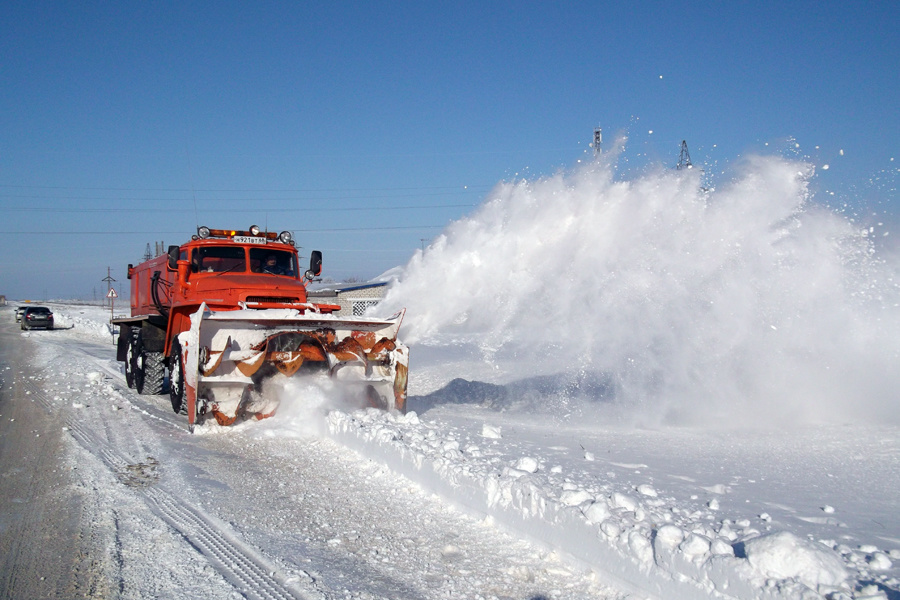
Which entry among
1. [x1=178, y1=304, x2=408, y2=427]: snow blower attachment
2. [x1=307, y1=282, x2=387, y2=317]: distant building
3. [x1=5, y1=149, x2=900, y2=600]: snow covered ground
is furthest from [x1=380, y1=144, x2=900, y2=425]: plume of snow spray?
[x1=307, y1=282, x2=387, y2=317]: distant building

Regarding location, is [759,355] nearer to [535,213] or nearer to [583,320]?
[583,320]

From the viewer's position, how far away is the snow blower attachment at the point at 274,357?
25.6ft

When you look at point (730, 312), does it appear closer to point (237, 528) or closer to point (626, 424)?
point (626, 424)

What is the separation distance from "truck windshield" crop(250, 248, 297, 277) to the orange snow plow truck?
0.02 meters

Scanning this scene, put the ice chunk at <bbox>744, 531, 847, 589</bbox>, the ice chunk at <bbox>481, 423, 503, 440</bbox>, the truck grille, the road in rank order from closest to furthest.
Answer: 1. the ice chunk at <bbox>744, 531, 847, 589</bbox>
2. the road
3. the ice chunk at <bbox>481, 423, 503, 440</bbox>
4. the truck grille

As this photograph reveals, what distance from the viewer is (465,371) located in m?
14.5

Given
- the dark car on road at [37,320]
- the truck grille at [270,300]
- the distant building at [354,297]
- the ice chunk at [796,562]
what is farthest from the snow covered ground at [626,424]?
the dark car on road at [37,320]

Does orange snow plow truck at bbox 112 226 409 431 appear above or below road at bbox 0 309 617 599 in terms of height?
above

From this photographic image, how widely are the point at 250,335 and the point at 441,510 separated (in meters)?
4.21

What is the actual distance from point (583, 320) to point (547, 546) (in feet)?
23.4

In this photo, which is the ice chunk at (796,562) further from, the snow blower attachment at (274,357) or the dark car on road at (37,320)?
the dark car on road at (37,320)

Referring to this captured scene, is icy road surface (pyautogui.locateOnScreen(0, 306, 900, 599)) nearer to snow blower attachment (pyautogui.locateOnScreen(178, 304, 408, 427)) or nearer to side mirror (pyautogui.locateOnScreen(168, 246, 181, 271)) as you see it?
snow blower attachment (pyautogui.locateOnScreen(178, 304, 408, 427))

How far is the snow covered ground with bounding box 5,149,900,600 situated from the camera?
3607 mm

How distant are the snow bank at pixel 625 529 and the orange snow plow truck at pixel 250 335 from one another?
2448mm
